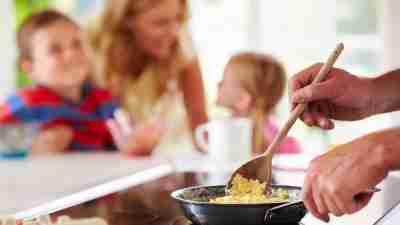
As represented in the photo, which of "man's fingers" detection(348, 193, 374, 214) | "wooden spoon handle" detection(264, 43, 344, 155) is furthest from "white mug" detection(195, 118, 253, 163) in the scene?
"man's fingers" detection(348, 193, 374, 214)

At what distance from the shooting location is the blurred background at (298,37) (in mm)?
3324

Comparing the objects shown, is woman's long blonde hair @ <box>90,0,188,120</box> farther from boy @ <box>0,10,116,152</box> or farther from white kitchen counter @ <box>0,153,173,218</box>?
white kitchen counter @ <box>0,153,173,218</box>

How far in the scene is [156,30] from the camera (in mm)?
3152

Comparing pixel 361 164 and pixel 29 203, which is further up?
pixel 361 164

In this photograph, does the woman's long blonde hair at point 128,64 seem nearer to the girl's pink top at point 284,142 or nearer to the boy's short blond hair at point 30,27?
the boy's short blond hair at point 30,27

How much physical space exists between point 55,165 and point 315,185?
4.12 feet

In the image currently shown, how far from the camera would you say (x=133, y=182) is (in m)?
1.80

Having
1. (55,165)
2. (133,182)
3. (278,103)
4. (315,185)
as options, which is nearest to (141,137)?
(55,165)

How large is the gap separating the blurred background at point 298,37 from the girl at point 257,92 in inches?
5.7

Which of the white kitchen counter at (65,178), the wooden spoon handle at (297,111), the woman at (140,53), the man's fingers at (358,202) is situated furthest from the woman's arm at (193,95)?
the man's fingers at (358,202)

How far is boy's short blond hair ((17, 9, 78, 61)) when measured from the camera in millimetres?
2891

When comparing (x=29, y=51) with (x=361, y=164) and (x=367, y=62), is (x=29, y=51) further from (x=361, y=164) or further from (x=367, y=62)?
(x=361, y=164)

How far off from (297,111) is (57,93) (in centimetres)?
174

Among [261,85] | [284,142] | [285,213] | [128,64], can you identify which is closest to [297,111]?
[285,213]
